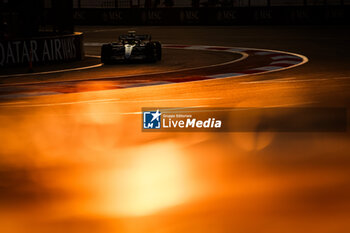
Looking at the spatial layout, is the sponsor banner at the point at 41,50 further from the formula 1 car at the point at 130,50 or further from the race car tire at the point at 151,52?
the race car tire at the point at 151,52

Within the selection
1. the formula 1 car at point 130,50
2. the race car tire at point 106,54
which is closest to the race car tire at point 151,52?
the formula 1 car at point 130,50

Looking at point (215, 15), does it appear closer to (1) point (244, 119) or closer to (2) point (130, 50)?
(2) point (130, 50)

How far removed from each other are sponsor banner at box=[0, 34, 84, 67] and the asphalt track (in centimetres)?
440

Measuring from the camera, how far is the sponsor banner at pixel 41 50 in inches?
675

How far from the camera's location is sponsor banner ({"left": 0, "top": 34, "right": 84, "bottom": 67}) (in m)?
17.2

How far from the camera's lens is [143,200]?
548cm

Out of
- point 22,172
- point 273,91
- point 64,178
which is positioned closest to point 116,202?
point 64,178

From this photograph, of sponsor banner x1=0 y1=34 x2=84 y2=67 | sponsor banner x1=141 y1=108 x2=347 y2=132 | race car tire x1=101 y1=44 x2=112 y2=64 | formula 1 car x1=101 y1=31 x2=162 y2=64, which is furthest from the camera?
race car tire x1=101 y1=44 x2=112 y2=64

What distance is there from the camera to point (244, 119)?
8.96 meters

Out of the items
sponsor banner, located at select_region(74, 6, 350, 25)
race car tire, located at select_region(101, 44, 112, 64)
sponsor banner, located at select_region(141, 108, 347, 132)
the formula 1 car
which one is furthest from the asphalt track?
sponsor banner, located at select_region(74, 6, 350, 25)

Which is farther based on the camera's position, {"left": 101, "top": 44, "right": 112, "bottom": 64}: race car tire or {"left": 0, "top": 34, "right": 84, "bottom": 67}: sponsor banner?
{"left": 101, "top": 44, "right": 112, "bottom": 64}: race car tire

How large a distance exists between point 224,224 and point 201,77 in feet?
31.4

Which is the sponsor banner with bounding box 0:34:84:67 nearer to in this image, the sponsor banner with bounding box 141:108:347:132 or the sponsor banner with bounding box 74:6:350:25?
the sponsor banner with bounding box 141:108:347:132

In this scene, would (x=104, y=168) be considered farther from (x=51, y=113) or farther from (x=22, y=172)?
(x=51, y=113)
